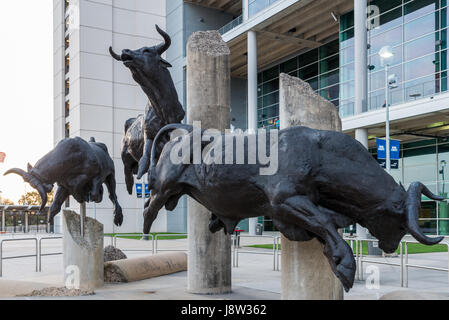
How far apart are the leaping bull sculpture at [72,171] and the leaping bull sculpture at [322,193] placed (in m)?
4.07

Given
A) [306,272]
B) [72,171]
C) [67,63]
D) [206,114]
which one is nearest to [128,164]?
[72,171]

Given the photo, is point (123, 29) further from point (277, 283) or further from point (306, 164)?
point (306, 164)

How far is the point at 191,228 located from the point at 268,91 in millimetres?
29968

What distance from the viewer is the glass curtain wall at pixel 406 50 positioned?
2234cm

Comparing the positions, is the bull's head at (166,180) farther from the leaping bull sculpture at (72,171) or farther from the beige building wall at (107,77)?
the beige building wall at (107,77)

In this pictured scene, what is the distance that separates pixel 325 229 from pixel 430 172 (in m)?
25.5

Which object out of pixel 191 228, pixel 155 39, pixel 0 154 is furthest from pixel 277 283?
pixel 0 154

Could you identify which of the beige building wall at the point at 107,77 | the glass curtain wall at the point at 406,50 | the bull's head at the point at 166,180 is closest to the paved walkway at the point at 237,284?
the bull's head at the point at 166,180

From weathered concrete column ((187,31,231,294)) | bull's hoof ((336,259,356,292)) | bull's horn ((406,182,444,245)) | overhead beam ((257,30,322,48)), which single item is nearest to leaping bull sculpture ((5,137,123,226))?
weathered concrete column ((187,31,231,294))

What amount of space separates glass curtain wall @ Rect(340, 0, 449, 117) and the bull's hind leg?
20925 mm

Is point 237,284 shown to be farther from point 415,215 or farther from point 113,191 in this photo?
point 415,215

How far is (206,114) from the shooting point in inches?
300

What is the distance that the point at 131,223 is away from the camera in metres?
35.7

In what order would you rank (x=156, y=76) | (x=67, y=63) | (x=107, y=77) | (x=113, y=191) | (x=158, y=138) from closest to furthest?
1. (x=158, y=138)
2. (x=156, y=76)
3. (x=113, y=191)
4. (x=107, y=77)
5. (x=67, y=63)
